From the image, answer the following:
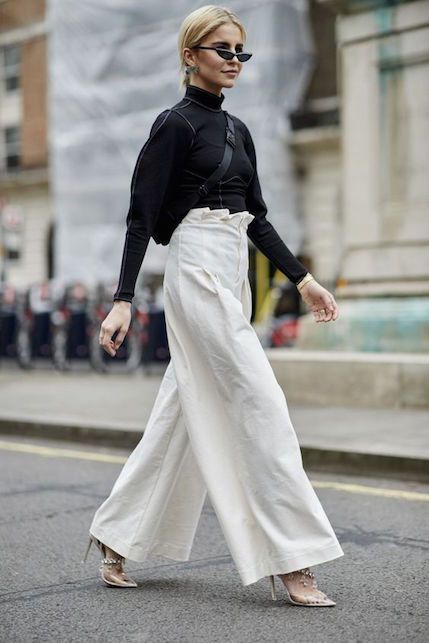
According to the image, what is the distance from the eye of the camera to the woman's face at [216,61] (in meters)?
3.37

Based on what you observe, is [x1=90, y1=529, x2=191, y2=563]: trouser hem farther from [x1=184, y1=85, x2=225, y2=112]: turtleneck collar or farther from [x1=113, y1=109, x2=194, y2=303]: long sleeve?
[x1=184, y1=85, x2=225, y2=112]: turtleneck collar

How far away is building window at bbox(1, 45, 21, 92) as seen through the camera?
1331 inches

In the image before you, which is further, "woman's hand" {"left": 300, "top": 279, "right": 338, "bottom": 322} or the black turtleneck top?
"woman's hand" {"left": 300, "top": 279, "right": 338, "bottom": 322}

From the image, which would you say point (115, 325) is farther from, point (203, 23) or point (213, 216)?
point (203, 23)

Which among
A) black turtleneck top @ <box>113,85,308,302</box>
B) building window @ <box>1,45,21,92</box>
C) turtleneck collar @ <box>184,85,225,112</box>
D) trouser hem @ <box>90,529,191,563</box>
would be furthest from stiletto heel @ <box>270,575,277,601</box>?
building window @ <box>1,45,21,92</box>

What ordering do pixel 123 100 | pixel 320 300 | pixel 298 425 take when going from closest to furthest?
pixel 320 300 → pixel 298 425 → pixel 123 100

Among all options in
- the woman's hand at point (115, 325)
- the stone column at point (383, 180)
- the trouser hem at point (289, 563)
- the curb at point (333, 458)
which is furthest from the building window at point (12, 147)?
the trouser hem at point (289, 563)

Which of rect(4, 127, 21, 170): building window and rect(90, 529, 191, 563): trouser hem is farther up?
rect(4, 127, 21, 170): building window

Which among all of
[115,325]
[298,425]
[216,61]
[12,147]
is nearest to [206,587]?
[115,325]

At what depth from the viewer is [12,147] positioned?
34344 mm

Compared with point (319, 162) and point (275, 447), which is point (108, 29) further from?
point (275, 447)

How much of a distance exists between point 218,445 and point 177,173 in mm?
890

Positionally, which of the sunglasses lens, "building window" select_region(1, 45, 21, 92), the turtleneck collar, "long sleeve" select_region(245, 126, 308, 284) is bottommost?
"long sleeve" select_region(245, 126, 308, 284)

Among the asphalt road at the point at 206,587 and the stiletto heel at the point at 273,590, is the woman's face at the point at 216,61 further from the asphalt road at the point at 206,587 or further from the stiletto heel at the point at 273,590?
the asphalt road at the point at 206,587
